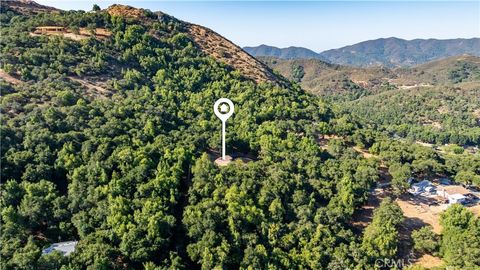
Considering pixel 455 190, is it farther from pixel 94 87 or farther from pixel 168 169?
pixel 94 87

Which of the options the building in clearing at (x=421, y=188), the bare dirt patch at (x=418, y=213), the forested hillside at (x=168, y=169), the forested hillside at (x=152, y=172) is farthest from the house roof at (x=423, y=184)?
the forested hillside at (x=152, y=172)

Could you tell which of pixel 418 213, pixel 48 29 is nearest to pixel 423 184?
pixel 418 213

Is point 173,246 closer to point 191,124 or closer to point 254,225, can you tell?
point 254,225

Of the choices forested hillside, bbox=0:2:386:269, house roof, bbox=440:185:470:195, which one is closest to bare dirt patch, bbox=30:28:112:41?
forested hillside, bbox=0:2:386:269

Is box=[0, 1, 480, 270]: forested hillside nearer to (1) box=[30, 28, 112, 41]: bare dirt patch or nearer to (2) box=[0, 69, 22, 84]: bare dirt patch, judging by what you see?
(2) box=[0, 69, 22, 84]: bare dirt patch

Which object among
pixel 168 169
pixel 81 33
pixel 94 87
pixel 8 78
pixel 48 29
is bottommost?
pixel 168 169

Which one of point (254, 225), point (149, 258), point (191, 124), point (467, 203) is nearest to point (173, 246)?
point (149, 258)
